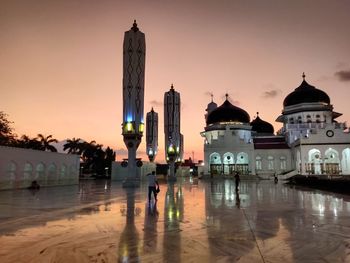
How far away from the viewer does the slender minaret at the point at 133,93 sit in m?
31.9

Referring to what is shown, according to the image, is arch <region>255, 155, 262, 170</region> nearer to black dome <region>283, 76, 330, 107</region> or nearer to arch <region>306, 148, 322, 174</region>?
arch <region>306, 148, 322, 174</region>

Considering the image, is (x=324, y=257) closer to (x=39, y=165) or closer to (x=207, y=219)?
(x=207, y=219)

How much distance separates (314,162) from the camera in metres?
59.0

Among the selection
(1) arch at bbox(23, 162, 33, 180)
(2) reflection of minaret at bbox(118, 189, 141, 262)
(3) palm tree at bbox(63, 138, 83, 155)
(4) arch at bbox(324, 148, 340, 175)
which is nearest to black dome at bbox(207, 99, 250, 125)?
(4) arch at bbox(324, 148, 340, 175)

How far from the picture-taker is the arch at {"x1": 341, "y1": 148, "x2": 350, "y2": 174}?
57.6 metres

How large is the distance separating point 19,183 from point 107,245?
24.0 m

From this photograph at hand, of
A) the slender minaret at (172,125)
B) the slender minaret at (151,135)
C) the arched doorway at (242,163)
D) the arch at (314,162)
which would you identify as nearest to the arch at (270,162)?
the arched doorway at (242,163)

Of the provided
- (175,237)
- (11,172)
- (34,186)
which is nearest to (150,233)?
(175,237)

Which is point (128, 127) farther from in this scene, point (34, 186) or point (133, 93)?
point (34, 186)

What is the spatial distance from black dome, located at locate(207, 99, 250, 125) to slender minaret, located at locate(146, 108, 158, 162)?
14.4 meters

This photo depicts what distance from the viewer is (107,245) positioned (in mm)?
6461

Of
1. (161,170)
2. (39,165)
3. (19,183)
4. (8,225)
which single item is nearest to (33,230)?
(8,225)

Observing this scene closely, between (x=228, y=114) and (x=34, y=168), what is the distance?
2096 inches

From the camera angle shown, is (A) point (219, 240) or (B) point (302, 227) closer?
(A) point (219, 240)
